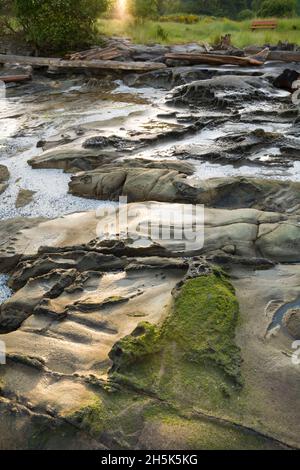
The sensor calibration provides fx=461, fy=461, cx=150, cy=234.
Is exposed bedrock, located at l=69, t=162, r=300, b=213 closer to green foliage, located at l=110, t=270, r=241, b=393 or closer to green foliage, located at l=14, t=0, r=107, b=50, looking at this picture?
green foliage, located at l=110, t=270, r=241, b=393

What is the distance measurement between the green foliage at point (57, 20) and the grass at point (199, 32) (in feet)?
8.40

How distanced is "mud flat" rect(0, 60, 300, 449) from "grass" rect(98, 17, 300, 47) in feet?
36.3

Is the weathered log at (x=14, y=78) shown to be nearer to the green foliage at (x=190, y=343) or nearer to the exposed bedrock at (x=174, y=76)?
the exposed bedrock at (x=174, y=76)

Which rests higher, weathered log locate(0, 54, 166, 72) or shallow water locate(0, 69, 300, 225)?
weathered log locate(0, 54, 166, 72)

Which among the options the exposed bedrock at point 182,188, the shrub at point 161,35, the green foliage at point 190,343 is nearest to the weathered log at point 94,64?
the shrub at point 161,35

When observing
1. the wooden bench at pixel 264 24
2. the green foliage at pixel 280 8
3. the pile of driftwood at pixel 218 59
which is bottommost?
the pile of driftwood at pixel 218 59

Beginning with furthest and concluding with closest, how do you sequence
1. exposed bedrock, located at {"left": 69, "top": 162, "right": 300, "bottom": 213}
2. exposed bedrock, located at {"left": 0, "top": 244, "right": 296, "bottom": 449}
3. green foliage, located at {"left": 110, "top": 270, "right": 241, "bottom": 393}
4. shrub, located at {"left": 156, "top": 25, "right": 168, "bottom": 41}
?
shrub, located at {"left": 156, "top": 25, "right": 168, "bottom": 41} → exposed bedrock, located at {"left": 69, "top": 162, "right": 300, "bottom": 213} → green foliage, located at {"left": 110, "top": 270, "right": 241, "bottom": 393} → exposed bedrock, located at {"left": 0, "top": 244, "right": 296, "bottom": 449}

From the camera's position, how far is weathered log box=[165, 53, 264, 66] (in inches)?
485

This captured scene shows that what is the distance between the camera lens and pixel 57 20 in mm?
14445

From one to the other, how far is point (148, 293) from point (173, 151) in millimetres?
3399

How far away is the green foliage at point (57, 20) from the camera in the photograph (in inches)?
560

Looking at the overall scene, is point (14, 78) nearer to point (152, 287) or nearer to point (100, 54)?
point (100, 54)

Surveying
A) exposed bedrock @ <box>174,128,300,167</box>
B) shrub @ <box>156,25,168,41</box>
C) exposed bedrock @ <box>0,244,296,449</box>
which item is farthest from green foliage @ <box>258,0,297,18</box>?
exposed bedrock @ <box>0,244,296,449</box>
